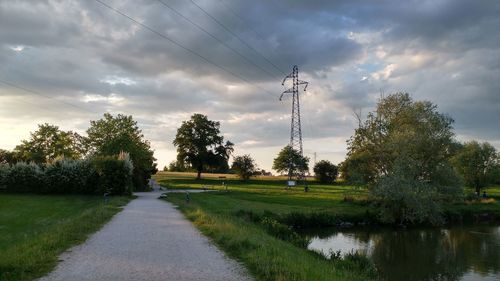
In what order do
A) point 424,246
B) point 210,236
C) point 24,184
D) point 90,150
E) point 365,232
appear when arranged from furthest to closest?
point 90,150
point 24,184
point 365,232
point 424,246
point 210,236

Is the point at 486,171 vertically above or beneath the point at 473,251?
above

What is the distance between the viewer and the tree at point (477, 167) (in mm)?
71250

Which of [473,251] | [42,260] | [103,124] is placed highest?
[103,124]

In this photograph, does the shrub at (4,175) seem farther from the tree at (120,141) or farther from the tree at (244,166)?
the tree at (244,166)

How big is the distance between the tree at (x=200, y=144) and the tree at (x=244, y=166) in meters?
4.91

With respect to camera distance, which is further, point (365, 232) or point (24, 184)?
point (24, 184)

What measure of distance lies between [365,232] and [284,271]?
24902 mm

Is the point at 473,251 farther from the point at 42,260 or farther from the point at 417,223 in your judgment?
the point at 42,260

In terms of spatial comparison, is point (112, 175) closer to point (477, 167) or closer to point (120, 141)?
point (120, 141)

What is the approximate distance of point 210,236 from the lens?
55.2 feet

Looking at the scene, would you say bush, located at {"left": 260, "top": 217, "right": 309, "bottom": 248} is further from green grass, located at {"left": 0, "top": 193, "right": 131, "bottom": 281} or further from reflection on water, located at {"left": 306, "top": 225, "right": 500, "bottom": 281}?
green grass, located at {"left": 0, "top": 193, "right": 131, "bottom": 281}

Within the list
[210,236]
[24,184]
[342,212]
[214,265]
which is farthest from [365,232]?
[24,184]

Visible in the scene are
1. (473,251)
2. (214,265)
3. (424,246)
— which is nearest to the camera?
(214,265)

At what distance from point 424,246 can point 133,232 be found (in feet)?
61.4
